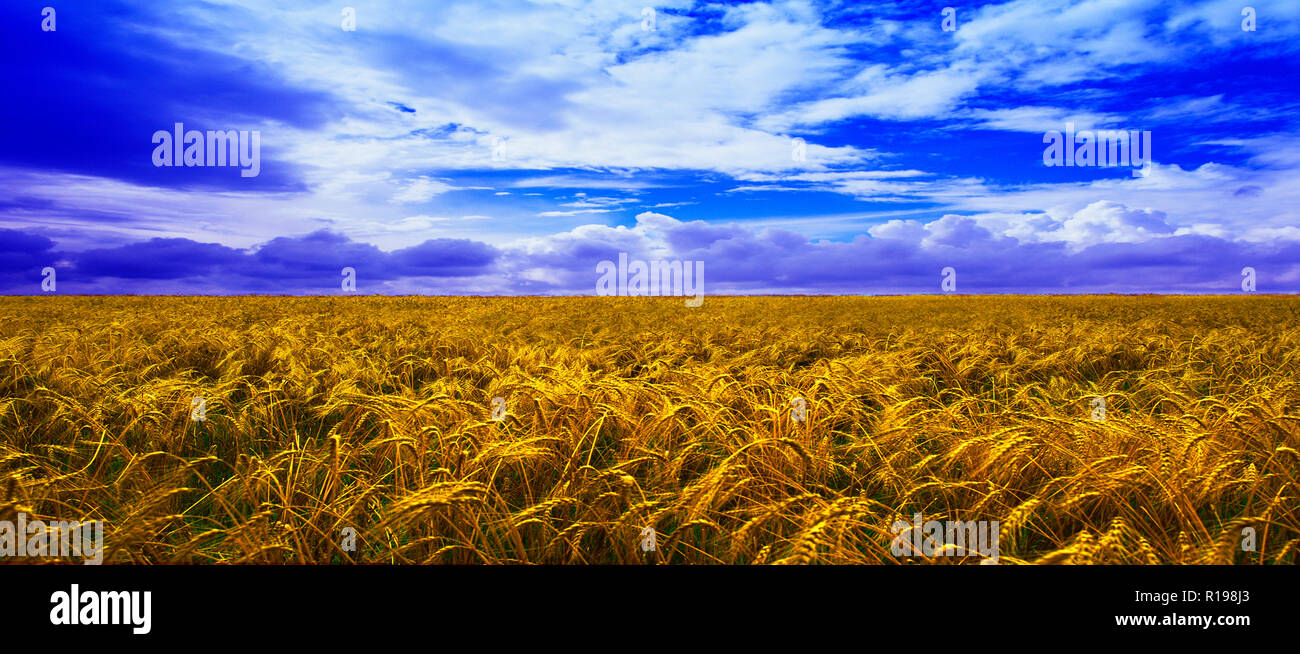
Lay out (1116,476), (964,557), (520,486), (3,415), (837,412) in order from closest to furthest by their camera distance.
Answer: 1. (964,557)
2. (1116,476)
3. (520,486)
4. (837,412)
5. (3,415)

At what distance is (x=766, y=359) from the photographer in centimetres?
711

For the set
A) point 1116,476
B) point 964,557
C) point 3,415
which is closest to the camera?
point 964,557

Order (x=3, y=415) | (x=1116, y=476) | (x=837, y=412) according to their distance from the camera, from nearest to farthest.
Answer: (x=1116, y=476)
(x=837, y=412)
(x=3, y=415)

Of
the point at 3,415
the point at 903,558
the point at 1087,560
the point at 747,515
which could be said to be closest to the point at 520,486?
the point at 747,515

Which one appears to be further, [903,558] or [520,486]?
[520,486]

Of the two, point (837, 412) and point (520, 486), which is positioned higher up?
point (837, 412)

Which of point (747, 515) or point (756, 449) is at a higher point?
point (756, 449)
